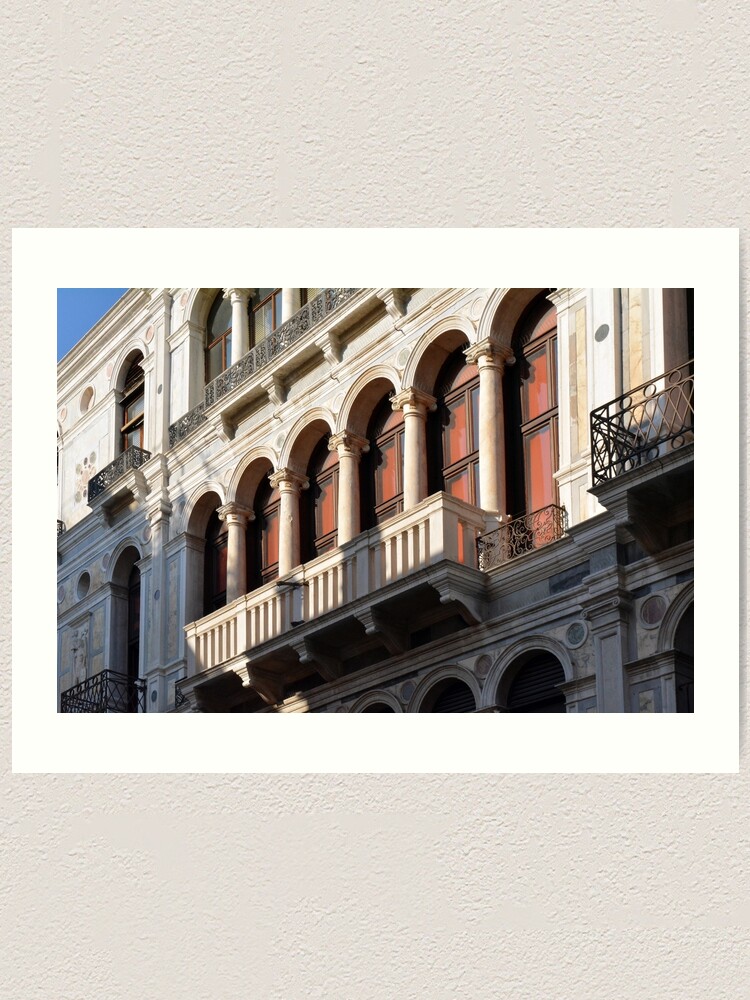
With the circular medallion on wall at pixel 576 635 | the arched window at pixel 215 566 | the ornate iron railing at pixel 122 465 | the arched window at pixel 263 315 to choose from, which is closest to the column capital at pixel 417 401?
Result: the arched window at pixel 263 315

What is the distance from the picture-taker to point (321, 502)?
1191cm

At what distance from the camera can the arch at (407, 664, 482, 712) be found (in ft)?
32.0

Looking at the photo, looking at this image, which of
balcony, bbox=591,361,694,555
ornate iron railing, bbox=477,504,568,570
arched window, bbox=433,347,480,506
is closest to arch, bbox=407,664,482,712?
ornate iron railing, bbox=477,504,568,570

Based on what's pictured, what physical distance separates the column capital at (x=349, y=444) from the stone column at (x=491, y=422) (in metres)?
1.21

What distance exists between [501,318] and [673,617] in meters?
2.73

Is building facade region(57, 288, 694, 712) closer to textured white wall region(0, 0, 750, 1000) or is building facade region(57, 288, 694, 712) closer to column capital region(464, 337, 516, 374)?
column capital region(464, 337, 516, 374)

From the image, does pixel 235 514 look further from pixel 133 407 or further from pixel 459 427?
pixel 133 407

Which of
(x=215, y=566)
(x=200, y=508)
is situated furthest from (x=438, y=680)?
(x=200, y=508)

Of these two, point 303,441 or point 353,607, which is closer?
point 353,607

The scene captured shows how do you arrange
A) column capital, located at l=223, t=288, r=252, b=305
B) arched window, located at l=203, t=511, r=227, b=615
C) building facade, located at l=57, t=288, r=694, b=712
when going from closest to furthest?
building facade, located at l=57, t=288, r=694, b=712 → column capital, located at l=223, t=288, r=252, b=305 → arched window, located at l=203, t=511, r=227, b=615

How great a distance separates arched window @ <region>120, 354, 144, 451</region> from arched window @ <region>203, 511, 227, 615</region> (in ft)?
Answer: 5.78
